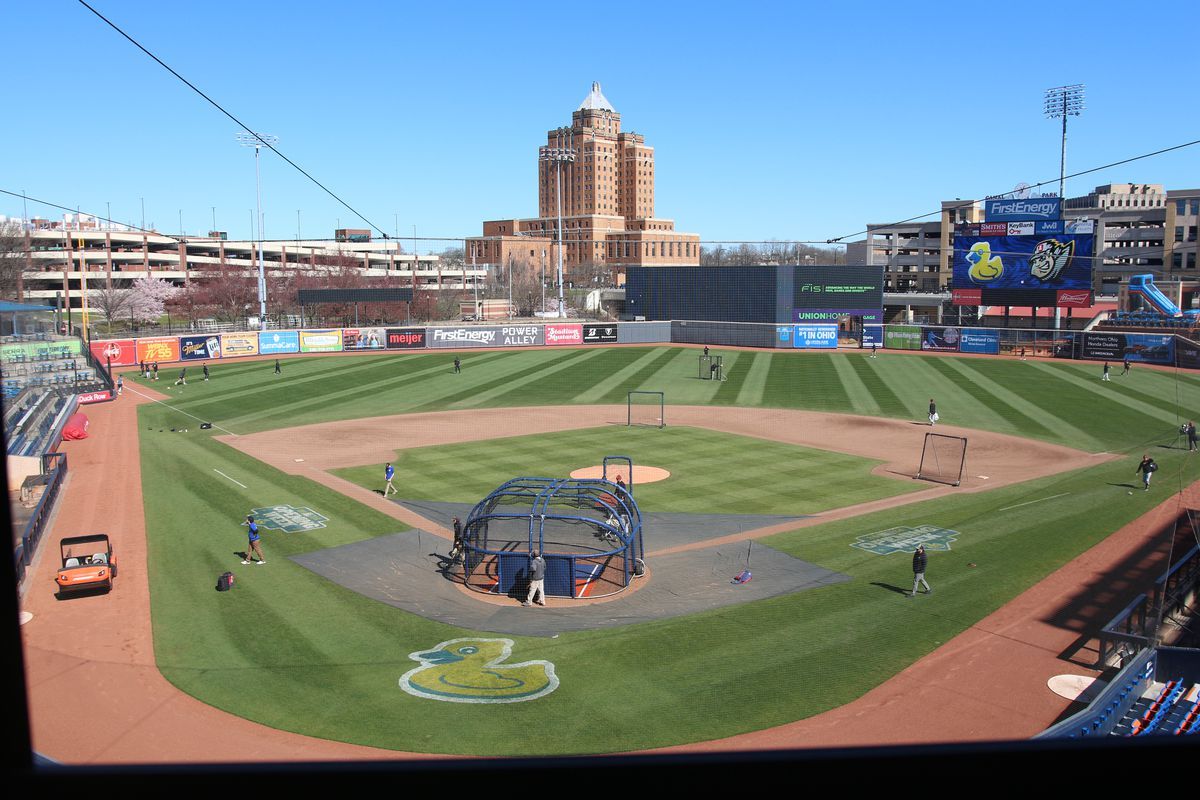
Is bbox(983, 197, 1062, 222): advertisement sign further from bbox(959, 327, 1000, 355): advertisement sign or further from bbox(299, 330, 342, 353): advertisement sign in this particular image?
bbox(299, 330, 342, 353): advertisement sign

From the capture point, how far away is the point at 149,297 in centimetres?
10106

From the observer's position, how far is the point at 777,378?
61312mm

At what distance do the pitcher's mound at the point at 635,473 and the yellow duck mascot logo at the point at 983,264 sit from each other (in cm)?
4530

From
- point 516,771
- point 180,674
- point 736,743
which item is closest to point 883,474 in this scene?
point 736,743

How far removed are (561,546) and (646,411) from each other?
26.1m

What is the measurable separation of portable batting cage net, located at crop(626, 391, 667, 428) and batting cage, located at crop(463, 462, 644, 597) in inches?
787

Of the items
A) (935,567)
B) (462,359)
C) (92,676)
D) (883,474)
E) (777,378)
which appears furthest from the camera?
(462,359)

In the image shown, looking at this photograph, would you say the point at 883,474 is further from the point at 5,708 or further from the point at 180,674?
the point at 5,708

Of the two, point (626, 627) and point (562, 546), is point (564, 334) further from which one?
point (626, 627)

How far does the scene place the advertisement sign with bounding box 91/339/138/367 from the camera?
64.0 meters

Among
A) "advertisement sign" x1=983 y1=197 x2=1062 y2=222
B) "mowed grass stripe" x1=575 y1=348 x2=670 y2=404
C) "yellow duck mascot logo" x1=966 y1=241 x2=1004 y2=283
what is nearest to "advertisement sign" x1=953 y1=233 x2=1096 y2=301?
"yellow duck mascot logo" x1=966 y1=241 x2=1004 y2=283

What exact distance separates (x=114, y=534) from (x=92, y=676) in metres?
11.1

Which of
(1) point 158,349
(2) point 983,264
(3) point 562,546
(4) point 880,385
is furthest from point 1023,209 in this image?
(1) point 158,349

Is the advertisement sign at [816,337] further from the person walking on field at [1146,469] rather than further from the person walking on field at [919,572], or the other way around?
the person walking on field at [919,572]
